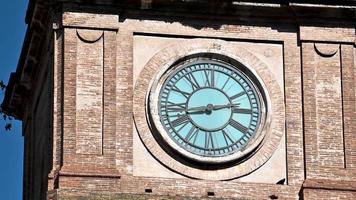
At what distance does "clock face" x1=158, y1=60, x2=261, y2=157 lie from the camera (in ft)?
149

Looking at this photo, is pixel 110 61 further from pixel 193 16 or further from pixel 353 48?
pixel 353 48

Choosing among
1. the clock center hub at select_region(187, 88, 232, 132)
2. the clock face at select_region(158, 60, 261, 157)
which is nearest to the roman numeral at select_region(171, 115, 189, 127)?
the clock face at select_region(158, 60, 261, 157)

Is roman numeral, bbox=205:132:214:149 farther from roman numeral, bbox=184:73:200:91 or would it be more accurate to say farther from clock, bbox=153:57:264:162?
roman numeral, bbox=184:73:200:91

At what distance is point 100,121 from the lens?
45250 mm

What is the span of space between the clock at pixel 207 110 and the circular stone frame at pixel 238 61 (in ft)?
A: 0.60

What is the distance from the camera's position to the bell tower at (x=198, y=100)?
4506 centimetres

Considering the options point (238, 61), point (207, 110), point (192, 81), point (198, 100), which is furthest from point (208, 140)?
point (238, 61)

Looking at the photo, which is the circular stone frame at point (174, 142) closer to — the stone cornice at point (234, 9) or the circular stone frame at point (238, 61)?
the circular stone frame at point (238, 61)

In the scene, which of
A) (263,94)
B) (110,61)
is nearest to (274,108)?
(263,94)

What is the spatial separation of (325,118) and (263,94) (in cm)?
129

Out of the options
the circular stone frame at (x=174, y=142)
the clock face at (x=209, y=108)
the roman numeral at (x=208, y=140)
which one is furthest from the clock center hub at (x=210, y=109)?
the circular stone frame at (x=174, y=142)

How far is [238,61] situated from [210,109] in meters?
1.21

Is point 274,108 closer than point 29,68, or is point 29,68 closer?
point 274,108

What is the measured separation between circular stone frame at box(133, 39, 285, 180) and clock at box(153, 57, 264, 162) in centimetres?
18
